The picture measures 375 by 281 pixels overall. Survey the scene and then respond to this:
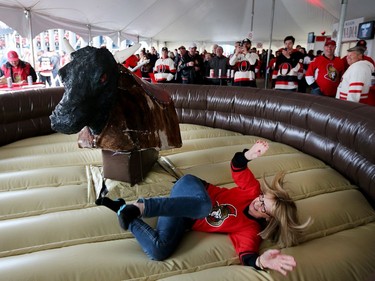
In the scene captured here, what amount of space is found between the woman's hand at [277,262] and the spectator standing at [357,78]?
2112 millimetres

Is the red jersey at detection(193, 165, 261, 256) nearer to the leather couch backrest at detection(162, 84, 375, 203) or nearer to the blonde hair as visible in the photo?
the blonde hair

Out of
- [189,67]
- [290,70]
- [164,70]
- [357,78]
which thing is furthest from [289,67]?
[164,70]

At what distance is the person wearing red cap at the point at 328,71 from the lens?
11.3 ft

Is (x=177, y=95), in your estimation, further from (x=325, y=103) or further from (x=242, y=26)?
(x=242, y=26)

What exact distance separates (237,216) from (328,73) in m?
2.55

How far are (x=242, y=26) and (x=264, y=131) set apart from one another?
9566 mm

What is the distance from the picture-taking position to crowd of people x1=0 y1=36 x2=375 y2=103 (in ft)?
9.42

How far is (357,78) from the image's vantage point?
2779 millimetres

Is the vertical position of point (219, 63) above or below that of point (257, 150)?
above

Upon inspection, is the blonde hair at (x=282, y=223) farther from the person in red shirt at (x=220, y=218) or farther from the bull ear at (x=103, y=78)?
the bull ear at (x=103, y=78)

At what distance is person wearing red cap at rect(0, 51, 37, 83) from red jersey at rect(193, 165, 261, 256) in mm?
3770

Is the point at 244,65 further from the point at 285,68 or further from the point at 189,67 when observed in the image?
the point at 189,67

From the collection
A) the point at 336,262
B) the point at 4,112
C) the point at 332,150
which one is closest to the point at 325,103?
the point at 332,150

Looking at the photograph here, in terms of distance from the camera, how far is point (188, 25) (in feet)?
37.6
